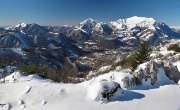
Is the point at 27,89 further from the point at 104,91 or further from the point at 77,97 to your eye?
the point at 104,91

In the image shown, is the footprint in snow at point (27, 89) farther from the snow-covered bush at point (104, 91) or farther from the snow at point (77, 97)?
the snow-covered bush at point (104, 91)

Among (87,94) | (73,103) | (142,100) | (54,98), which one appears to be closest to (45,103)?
(54,98)

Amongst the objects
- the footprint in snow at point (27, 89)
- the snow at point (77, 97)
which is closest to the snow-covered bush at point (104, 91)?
the snow at point (77, 97)

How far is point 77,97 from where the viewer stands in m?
21.0

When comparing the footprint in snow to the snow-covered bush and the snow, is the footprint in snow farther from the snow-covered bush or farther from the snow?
the snow-covered bush

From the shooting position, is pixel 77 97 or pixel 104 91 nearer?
pixel 104 91

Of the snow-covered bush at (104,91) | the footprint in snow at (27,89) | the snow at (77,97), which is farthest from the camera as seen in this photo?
the footprint in snow at (27,89)

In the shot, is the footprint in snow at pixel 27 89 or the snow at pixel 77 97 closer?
the snow at pixel 77 97

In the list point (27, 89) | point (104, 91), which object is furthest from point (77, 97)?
point (27, 89)

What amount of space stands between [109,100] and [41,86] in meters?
6.65

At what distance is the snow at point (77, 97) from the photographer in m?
19.9

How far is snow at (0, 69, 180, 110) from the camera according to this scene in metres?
19.9

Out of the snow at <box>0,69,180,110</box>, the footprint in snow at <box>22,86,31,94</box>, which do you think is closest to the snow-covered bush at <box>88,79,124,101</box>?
the snow at <box>0,69,180,110</box>

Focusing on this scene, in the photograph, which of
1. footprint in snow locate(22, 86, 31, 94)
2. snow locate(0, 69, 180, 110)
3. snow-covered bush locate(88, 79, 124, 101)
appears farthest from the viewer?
footprint in snow locate(22, 86, 31, 94)
